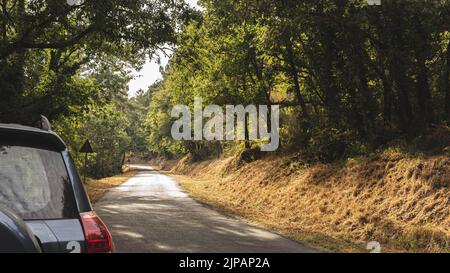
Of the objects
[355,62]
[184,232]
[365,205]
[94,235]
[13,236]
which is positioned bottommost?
[184,232]

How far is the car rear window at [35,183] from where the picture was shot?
112 inches

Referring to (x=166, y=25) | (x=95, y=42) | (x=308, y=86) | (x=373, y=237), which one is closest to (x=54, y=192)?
(x=373, y=237)

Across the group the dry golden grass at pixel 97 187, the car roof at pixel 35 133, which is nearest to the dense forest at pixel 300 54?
the dry golden grass at pixel 97 187

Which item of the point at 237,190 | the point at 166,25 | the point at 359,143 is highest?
the point at 166,25

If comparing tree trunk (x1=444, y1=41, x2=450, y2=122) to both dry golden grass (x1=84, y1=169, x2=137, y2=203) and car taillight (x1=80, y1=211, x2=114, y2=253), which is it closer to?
dry golden grass (x1=84, y1=169, x2=137, y2=203)

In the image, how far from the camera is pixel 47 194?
9.66 feet

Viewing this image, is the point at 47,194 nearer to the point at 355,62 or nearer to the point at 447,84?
the point at 355,62

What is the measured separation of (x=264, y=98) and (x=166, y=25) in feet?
40.9

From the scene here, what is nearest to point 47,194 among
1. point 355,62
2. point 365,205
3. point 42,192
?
point 42,192

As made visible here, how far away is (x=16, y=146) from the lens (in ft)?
9.79

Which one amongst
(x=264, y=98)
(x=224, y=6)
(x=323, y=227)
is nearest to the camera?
(x=323, y=227)

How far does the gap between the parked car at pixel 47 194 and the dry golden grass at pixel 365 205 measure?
810 centimetres

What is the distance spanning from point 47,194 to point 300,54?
770 inches

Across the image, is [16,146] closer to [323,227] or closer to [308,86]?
[323,227]
